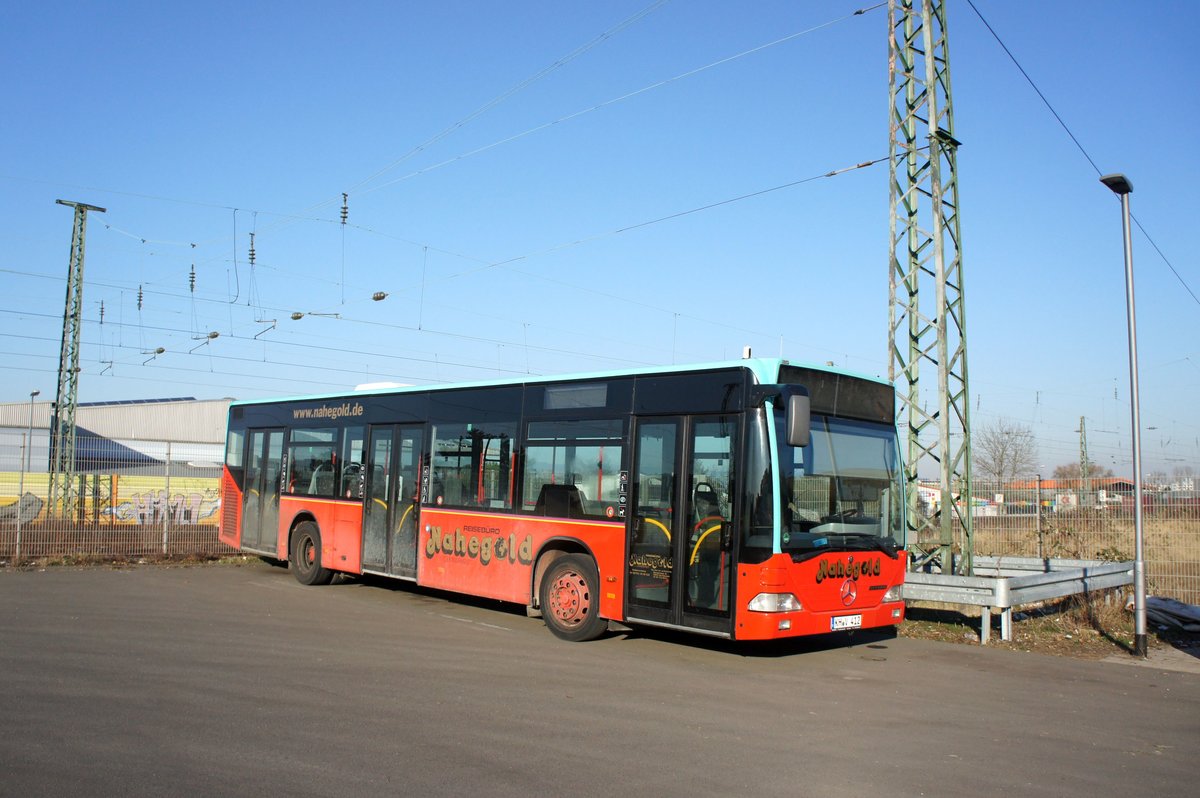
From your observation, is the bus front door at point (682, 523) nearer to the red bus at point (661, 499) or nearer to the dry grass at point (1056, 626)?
the red bus at point (661, 499)

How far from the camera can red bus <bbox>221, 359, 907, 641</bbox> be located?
9.65m

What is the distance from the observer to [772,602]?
9438 mm

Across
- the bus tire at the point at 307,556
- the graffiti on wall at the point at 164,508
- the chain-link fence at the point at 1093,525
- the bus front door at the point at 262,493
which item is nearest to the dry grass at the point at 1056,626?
the chain-link fence at the point at 1093,525

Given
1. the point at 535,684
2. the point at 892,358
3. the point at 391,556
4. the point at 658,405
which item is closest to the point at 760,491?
the point at 658,405

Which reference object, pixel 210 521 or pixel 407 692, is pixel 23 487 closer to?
pixel 210 521

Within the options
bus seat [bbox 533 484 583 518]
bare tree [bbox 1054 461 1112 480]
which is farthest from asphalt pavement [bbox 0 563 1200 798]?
bare tree [bbox 1054 461 1112 480]

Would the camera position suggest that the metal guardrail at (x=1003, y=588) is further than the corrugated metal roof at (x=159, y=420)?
No

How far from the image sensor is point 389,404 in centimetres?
1546

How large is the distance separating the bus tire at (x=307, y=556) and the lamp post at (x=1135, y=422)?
12112 mm

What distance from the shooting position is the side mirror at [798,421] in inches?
364

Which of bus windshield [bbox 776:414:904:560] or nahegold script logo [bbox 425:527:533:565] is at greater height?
bus windshield [bbox 776:414:904:560]

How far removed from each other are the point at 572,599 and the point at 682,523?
6.54ft

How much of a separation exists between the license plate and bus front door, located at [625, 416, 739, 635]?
1218 mm

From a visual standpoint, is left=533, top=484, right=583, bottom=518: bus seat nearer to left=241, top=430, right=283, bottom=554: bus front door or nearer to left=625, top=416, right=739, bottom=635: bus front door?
left=625, top=416, right=739, bottom=635: bus front door
